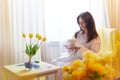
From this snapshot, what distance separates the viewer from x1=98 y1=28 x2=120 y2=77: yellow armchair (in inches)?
97.3

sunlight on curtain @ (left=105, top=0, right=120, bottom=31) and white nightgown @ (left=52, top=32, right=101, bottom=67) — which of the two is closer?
white nightgown @ (left=52, top=32, right=101, bottom=67)

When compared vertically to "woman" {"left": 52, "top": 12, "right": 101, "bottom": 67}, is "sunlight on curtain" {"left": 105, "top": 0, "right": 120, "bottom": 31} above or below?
above

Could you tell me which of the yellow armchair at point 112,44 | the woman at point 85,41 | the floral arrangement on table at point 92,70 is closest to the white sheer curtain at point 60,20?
the woman at point 85,41

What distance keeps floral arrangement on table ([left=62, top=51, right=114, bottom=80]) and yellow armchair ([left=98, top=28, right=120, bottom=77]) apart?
1.37m

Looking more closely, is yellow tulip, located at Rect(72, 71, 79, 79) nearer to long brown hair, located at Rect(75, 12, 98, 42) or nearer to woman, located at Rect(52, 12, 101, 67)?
woman, located at Rect(52, 12, 101, 67)

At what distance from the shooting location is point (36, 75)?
76.9 inches

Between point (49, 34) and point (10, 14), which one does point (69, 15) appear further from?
point (10, 14)

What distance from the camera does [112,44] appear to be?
248 cm

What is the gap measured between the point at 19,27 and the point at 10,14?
19 cm

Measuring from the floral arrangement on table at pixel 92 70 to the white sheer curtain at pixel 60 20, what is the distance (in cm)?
167

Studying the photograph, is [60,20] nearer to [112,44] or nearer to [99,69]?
[112,44]

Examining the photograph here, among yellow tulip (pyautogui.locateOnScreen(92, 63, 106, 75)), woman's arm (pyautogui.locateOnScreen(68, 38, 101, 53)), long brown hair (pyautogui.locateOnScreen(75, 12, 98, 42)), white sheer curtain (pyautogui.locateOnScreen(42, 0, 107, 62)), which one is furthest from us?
white sheer curtain (pyautogui.locateOnScreen(42, 0, 107, 62))

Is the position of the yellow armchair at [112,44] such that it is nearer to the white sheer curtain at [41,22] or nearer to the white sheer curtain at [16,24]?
the white sheer curtain at [41,22]

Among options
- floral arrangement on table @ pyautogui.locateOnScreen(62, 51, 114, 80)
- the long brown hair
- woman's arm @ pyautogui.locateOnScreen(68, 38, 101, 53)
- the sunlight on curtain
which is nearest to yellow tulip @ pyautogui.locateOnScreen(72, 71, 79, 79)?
floral arrangement on table @ pyautogui.locateOnScreen(62, 51, 114, 80)
